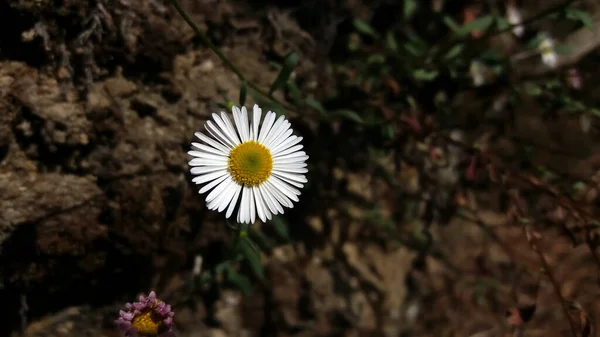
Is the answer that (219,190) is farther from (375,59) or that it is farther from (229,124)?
(375,59)

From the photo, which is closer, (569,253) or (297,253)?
(297,253)

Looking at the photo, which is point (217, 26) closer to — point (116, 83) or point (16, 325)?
point (116, 83)

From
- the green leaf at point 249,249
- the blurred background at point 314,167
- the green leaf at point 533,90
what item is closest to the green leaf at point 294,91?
the blurred background at point 314,167

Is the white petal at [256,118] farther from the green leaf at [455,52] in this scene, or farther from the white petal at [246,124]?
the green leaf at [455,52]

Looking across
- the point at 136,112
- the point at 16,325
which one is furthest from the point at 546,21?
the point at 16,325

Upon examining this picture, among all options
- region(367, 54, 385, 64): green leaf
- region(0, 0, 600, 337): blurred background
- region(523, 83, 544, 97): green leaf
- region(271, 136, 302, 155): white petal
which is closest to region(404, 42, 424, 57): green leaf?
region(0, 0, 600, 337): blurred background

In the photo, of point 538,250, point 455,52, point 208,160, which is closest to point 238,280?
point 208,160
